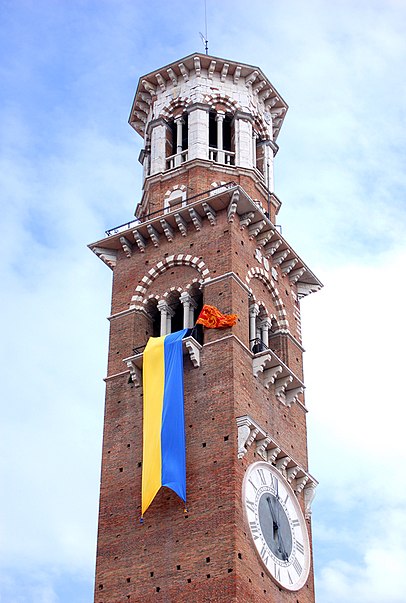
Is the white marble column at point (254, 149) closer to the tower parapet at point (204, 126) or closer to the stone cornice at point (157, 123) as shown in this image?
the tower parapet at point (204, 126)

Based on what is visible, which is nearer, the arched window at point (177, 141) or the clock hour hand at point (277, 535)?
the clock hour hand at point (277, 535)

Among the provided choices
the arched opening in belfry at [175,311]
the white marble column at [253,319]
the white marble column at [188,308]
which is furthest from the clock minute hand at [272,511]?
the arched opening in belfry at [175,311]

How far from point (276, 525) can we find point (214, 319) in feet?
21.9

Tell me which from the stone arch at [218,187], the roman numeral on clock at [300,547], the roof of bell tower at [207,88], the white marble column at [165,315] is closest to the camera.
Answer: the roman numeral on clock at [300,547]

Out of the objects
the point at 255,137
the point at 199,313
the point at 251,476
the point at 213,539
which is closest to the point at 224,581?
the point at 213,539

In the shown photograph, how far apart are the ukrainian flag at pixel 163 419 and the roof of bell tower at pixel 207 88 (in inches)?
454

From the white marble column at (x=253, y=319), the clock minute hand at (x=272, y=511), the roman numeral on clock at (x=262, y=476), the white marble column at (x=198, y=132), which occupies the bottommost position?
the clock minute hand at (x=272, y=511)

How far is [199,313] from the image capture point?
40.3 meters

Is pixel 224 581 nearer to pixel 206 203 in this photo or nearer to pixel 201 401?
pixel 201 401

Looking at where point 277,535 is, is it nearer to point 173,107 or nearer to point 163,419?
point 163,419

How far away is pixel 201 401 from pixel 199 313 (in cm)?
424

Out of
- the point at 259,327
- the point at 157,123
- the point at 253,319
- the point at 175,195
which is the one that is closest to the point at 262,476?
the point at 253,319

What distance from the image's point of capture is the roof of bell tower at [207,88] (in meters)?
46.1

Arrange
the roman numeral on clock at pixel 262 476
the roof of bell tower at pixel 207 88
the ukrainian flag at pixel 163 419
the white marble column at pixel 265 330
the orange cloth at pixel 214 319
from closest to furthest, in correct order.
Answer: the ukrainian flag at pixel 163 419 < the roman numeral on clock at pixel 262 476 < the orange cloth at pixel 214 319 < the white marble column at pixel 265 330 < the roof of bell tower at pixel 207 88
